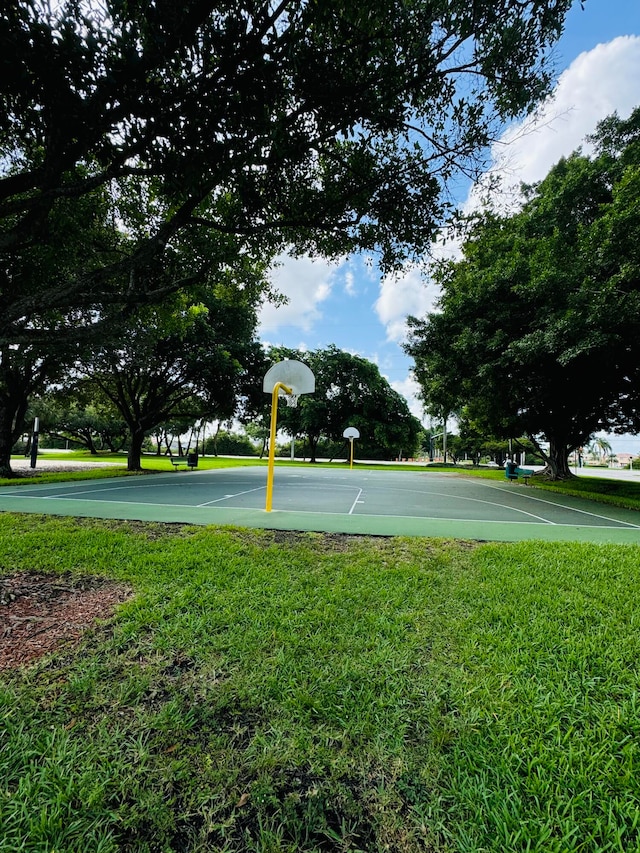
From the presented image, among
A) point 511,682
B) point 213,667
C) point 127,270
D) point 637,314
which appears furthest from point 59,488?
point 637,314

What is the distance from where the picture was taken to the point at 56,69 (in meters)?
2.21

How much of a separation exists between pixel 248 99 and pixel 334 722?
378 centimetres

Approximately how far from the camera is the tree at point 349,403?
102ft

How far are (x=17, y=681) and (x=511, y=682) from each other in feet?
8.93

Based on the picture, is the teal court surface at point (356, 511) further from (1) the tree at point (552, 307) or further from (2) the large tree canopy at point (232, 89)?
Result: (2) the large tree canopy at point (232, 89)

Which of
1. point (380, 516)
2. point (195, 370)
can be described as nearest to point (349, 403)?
point (195, 370)

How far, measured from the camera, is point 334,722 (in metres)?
1.83

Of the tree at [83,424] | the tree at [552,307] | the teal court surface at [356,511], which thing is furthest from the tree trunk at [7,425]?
the tree at [552,307]

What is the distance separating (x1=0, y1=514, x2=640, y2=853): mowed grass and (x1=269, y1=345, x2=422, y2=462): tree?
27682 millimetres

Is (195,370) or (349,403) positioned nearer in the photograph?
(195,370)

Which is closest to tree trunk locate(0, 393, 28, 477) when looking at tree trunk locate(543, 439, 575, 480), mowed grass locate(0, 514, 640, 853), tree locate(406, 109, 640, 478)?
mowed grass locate(0, 514, 640, 853)

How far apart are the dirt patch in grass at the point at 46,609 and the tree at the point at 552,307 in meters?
4.69

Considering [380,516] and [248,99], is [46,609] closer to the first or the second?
[248,99]

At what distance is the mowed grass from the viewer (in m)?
1.35
